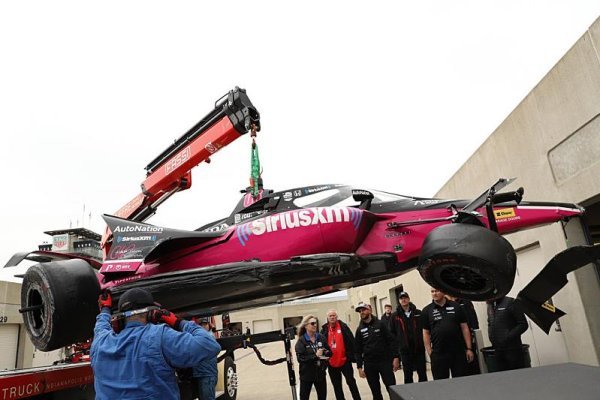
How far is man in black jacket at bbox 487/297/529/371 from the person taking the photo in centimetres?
578

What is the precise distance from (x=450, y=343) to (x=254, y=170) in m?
3.68

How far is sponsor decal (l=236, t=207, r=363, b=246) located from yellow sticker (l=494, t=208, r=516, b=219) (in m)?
1.30

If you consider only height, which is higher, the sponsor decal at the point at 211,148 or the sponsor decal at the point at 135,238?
the sponsor decal at the point at 211,148

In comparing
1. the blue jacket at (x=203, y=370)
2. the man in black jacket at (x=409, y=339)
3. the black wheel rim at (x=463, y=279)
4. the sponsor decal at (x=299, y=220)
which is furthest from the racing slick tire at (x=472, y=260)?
the man in black jacket at (x=409, y=339)

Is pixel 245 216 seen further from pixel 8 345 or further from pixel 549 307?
pixel 8 345

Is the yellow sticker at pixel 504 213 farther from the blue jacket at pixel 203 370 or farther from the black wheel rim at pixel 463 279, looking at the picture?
the blue jacket at pixel 203 370

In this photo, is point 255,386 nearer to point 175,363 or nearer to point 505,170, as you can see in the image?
point 505,170

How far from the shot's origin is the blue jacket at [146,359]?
8.29 ft

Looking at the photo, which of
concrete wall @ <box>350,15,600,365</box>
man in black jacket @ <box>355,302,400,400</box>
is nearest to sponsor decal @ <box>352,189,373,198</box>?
man in black jacket @ <box>355,302,400,400</box>

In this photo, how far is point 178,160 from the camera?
7.26m

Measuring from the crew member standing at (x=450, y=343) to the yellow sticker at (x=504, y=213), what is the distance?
7.08 feet

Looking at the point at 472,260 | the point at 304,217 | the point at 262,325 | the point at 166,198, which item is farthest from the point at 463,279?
the point at 262,325

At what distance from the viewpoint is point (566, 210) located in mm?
4062

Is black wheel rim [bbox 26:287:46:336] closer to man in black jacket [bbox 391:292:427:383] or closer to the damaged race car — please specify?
the damaged race car
